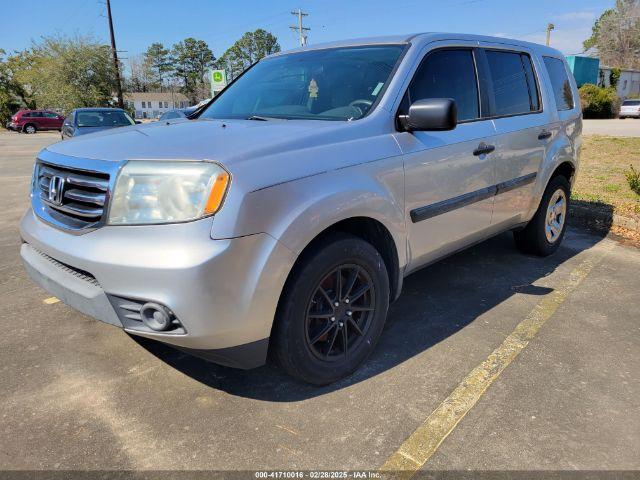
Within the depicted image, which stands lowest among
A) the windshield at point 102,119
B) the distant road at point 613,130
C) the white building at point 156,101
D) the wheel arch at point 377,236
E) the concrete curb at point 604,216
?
the concrete curb at point 604,216

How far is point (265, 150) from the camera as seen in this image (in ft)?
7.39

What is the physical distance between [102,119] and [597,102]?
33.1m

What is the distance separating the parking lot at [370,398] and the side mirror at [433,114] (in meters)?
1.38

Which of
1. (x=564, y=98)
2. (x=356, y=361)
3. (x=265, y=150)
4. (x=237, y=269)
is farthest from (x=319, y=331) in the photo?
(x=564, y=98)

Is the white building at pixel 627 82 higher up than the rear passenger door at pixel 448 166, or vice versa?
the white building at pixel 627 82

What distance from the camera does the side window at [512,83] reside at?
3785 millimetres

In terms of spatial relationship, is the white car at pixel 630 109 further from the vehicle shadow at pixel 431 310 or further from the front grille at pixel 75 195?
the front grille at pixel 75 195

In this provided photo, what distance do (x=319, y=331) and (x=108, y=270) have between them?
1.08 metres

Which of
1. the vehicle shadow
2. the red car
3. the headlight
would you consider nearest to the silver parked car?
the headlight

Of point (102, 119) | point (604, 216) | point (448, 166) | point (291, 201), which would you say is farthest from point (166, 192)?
point (102, 119)

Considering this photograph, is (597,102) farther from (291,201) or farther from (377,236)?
(291,201)

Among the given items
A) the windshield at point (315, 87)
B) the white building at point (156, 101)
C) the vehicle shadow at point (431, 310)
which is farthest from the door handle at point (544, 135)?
the white building at point (156, 101)

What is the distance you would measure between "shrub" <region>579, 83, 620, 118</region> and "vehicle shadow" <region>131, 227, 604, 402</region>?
3333 cm

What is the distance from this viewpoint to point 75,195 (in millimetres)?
2365
